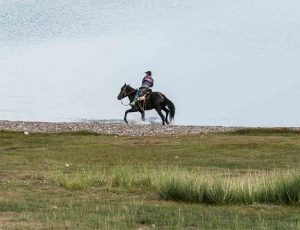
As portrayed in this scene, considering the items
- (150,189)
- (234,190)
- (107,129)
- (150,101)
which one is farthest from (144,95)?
(234,190)

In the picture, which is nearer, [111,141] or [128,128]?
[111,141]

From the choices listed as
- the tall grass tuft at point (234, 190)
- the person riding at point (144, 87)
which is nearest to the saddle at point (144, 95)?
the person riding at point (144, 87)

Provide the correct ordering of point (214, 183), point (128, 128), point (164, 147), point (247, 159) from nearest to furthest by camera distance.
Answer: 1. point (214, 183)
2. point (247, 159)
3. point (164, 147)
4. point (128, 128)

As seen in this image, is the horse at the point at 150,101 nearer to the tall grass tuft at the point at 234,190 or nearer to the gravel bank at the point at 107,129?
the gravel bank at the point at 107,129

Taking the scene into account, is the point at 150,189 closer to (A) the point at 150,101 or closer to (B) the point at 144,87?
(B) the point at 144,87

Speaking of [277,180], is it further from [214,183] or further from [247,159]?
[247,159]

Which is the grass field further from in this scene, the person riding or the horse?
the horse

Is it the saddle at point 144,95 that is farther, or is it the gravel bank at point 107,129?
the saddle at point 144,95

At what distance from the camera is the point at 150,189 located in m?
18.8

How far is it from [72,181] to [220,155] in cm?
1097

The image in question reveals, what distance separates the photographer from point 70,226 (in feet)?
42.5

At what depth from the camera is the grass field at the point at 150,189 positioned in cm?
1373

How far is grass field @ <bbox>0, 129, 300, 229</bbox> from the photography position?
13727 mm

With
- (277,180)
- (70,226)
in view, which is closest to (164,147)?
(277,180)
